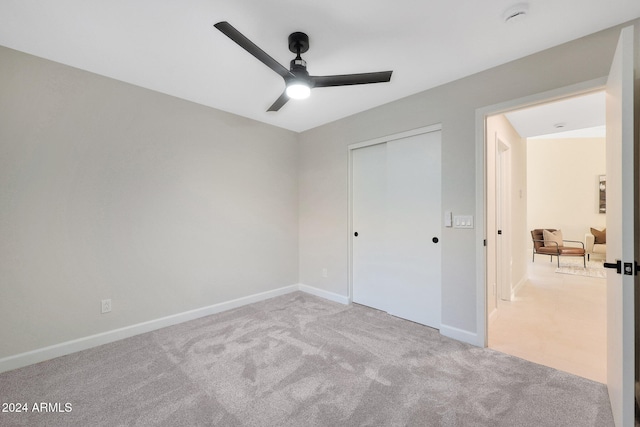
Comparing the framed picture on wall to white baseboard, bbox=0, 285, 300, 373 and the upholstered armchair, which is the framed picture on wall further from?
white baseboard, bbox=0, 285, 300, 373

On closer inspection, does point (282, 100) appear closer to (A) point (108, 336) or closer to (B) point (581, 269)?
(A) point (108, 336)

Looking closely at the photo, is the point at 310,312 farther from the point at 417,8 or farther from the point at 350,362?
the point at 417,8

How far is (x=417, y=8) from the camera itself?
1.68m

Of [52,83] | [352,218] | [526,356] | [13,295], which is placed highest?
[52,83]

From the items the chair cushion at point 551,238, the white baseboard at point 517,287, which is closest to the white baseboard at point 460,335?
the white baseboard at point 517,287

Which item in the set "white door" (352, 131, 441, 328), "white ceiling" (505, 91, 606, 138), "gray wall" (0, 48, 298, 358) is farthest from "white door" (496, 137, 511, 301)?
"gray wall" (0, 48, 298, 358)

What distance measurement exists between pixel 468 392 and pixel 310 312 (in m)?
1.83

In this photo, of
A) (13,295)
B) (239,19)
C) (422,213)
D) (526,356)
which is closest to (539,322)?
(526,356)

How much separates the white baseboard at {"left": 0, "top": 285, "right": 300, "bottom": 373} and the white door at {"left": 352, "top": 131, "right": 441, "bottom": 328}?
5.32 feet

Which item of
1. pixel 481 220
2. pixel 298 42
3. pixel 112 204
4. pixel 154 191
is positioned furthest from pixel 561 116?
pixel 112 204

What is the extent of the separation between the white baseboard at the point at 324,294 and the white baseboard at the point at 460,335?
1266 mm

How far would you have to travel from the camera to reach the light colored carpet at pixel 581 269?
16.4ft

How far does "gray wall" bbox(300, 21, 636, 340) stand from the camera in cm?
203

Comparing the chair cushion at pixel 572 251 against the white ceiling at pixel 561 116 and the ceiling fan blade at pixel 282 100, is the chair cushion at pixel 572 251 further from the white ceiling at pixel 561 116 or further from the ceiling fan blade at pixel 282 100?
the ceiling fan blade at pixel 282 100
